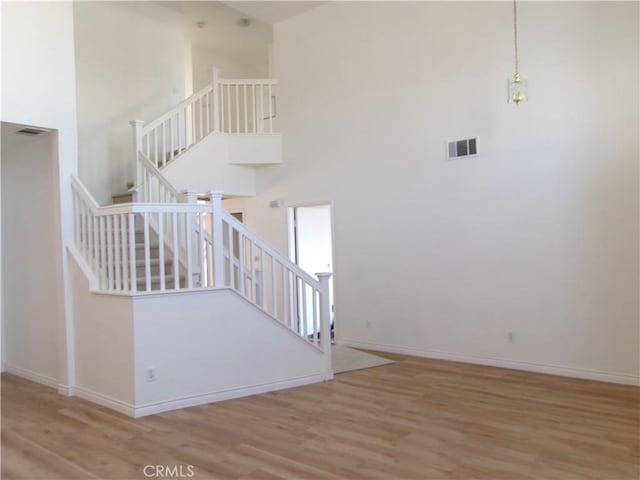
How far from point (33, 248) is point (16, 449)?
2.21 m

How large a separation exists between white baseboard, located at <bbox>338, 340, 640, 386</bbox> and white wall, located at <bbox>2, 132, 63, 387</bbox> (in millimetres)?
3406

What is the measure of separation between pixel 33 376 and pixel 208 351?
86.5 inches

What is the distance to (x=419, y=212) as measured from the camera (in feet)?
18.7

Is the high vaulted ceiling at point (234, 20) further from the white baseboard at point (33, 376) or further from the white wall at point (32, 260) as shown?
the white baseboard at point (33, 376)

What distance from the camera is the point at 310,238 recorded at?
7293mm

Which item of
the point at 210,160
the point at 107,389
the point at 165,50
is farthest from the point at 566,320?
the point at 165,50

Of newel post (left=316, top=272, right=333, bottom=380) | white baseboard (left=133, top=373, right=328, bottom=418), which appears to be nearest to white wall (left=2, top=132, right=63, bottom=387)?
white baseboard (left=133, top=373, right=328, bottom=418)

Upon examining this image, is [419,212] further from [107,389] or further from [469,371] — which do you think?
[107,389]

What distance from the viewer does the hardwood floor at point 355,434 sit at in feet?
9.44

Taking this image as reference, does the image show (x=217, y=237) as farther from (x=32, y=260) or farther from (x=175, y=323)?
(x=32, y=260)

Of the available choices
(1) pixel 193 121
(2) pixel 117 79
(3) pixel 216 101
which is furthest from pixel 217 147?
(2) pixel 117 79

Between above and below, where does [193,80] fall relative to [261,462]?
above

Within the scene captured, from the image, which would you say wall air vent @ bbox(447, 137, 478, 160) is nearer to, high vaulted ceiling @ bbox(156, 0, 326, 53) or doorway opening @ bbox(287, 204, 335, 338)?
doorway opening @ bbox(287, 204, 335, 338)

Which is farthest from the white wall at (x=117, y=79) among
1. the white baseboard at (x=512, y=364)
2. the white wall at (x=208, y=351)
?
the white baseboard at (x=512, y=364)
